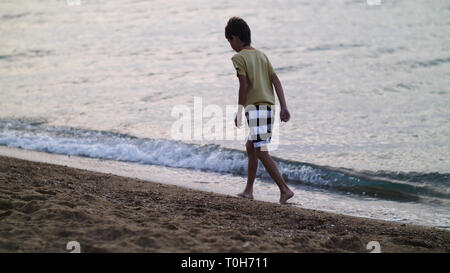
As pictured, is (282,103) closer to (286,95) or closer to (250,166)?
(250,166)

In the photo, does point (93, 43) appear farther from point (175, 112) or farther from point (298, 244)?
point (298, 244)

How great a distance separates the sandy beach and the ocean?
813mm

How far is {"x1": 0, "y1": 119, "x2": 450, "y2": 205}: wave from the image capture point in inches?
217

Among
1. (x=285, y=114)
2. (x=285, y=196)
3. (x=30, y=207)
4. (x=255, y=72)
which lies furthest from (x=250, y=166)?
(x=30, y=207)

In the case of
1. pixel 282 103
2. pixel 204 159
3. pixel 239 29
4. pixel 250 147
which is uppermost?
pixel 239 29

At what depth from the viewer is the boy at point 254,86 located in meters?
4.48

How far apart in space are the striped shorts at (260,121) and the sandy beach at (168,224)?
0.58 m

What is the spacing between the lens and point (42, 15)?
68.6 feet

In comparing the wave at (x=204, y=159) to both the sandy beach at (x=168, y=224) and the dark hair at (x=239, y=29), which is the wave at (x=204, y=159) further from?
the dark hair at (x=239, y=29)

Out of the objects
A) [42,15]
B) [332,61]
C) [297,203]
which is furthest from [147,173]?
[42,15]

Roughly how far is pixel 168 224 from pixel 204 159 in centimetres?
313

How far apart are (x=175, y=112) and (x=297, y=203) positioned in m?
4.27

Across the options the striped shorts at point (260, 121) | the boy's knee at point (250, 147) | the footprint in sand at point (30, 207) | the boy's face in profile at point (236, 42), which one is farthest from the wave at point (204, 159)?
the footprint in sand at point (30, 207)

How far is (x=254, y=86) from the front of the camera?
453cm
